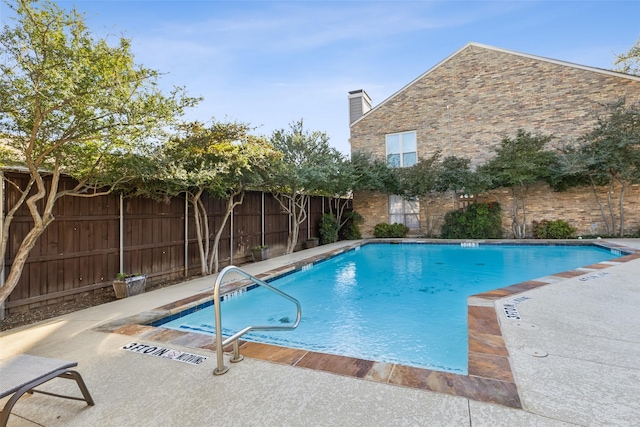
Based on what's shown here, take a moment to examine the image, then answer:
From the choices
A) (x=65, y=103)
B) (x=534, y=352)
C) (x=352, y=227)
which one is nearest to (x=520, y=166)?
(x=352, y=227)

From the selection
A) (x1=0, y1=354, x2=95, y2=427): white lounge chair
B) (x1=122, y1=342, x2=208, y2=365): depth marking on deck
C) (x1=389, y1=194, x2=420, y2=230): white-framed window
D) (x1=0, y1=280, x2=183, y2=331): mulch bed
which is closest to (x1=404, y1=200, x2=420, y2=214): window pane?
(x1=389, y1=194, x2=420, y2=230): white-framed window

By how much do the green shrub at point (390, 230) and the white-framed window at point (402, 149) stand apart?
2.83 metres

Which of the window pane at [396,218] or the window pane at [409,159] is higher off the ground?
the window pane at [409,159]

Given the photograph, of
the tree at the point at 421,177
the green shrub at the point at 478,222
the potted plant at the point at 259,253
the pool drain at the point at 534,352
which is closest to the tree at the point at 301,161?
the potted plant at the point at 259,253

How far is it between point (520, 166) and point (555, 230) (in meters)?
3.01

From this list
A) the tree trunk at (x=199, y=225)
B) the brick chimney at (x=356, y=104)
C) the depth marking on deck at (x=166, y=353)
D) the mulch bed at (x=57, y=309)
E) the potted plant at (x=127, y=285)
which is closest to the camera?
the depth marking on deck at (x=166, y=353)

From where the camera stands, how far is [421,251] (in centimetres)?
1180

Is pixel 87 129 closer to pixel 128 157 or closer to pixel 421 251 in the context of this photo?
pixel 128 157

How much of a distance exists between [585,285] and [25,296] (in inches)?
340

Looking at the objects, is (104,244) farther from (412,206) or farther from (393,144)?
(393,144)

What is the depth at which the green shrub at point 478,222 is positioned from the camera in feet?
43.2

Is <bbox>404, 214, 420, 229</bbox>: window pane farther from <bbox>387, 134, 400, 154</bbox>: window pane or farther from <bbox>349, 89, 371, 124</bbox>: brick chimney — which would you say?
<bbox>349, 89, 371, 124</bbox>: brick chimney

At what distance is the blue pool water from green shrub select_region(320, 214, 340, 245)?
10.6 feet

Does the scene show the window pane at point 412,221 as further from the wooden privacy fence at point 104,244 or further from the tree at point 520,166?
the wooden privacy fence at point 104,244
